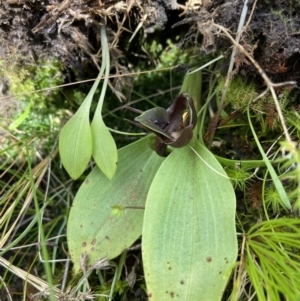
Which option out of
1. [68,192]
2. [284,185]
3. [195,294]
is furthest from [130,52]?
[195,294]

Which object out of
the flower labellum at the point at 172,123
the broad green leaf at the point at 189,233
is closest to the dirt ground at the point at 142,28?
the flower labellum at the point at 172,123

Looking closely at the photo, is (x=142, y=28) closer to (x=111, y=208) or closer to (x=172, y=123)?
(x=172, y=123)

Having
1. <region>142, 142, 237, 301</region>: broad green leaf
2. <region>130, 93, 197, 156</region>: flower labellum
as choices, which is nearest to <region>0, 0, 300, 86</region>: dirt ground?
<region>130, 93, 197, 156</region>: flower labellum

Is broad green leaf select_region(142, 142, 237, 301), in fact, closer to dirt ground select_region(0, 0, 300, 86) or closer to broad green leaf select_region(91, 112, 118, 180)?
broad green leaf select_region(91, 112, 118, 180)

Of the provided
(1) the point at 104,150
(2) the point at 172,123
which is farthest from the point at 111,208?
(2) the point at 172,123

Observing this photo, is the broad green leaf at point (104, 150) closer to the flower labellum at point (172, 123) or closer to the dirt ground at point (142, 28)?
the flower labellum at point (172, 123)

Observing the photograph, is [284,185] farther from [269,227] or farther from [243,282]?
[243,282]
